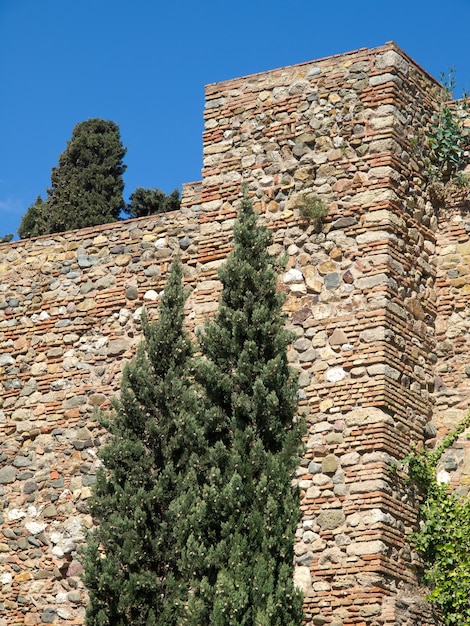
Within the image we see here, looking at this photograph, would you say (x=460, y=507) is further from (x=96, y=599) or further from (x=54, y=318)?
(x=54, y=318)

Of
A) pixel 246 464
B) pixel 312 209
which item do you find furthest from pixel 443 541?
pixel 312 209

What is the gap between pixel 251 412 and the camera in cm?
1066

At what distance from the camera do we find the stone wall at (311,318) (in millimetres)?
11055

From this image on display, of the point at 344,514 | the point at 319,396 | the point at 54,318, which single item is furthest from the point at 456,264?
the point at 54,318

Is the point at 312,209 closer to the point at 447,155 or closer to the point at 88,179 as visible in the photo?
the point at 447,155

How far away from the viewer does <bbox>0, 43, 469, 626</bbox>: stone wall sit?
11055 mm

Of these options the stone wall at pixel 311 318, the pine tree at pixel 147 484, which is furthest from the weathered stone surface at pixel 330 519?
the pine tree at pixel 147 484

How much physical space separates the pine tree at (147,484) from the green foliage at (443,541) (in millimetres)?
2002

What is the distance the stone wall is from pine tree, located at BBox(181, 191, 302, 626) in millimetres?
670

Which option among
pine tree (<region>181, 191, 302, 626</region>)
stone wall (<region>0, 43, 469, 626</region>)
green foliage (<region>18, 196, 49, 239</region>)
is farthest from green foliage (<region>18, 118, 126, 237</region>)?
pine tree (<region>181, 191, 302, 626</region>)

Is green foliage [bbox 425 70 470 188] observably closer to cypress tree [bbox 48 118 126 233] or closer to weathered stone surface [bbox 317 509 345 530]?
weathered stone surface [bbox 317 509 345 530]

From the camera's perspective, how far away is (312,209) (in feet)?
39.4

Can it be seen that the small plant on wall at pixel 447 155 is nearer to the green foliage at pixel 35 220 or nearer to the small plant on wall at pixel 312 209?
the small plant on wall at pixel 312 209

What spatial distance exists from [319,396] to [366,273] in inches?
45.8
